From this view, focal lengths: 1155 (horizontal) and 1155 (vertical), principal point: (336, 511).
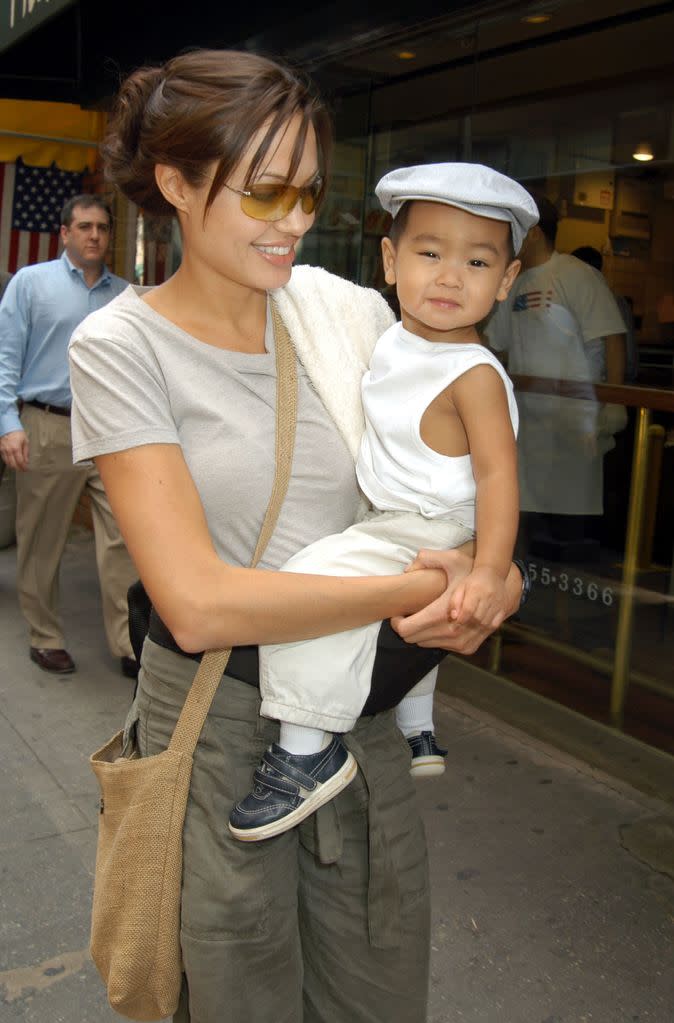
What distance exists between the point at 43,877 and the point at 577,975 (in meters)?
1.68

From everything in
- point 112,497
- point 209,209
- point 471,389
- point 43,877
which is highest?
point 209,209

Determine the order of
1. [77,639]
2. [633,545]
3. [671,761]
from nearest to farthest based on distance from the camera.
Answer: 1. [671,761]
2. [633,545]
3. [77,639]

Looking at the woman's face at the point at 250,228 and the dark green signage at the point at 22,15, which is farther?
the dark green signage at the point at 22,15

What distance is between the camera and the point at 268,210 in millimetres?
1828

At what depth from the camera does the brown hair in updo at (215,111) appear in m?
1.78

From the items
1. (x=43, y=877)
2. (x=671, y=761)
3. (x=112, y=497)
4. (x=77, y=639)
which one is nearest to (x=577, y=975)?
(x=671, y=761)

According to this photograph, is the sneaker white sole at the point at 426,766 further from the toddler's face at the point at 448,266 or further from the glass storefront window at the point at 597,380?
the glass storefront window at the point at 597,380

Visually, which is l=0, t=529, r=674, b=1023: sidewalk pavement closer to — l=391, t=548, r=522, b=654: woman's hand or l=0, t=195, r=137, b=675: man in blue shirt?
l=0, t=195, r=137, b=675: man in blue shirt

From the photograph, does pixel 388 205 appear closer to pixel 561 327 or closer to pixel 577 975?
pixel 577 975

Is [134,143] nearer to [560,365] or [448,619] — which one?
[448,619]

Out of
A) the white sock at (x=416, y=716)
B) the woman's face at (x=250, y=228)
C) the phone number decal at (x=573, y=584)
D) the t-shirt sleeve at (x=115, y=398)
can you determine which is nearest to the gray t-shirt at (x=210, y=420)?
the t-shirt sleeve at (x=115, y=398)

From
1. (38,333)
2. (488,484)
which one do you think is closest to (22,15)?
(38,333)

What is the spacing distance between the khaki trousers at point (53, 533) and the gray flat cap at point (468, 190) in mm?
3808

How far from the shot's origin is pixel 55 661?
5.71 metres
